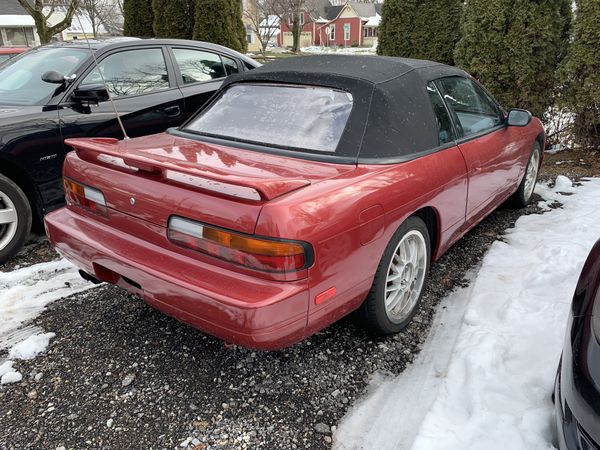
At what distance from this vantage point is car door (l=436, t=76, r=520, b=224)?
3.40m

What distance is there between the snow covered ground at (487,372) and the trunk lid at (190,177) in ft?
3.69

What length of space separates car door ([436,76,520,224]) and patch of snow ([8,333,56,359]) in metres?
2.85

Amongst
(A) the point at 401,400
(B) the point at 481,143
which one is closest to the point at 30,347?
(A) the point at 401,400

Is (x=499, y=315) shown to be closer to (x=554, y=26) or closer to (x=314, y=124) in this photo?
(x=314, y=124)

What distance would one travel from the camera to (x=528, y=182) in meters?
5.01

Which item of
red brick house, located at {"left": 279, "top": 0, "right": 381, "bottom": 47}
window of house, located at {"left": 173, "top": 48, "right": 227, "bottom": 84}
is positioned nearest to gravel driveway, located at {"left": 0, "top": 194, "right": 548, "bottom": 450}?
window of house, located at {"left": 173, "top": 48, "right": 227, "bottom": 84}

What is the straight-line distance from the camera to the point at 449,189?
10.1ft

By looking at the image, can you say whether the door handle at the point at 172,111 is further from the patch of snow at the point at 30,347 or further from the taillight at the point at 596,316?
the taillight at the point at 596,316

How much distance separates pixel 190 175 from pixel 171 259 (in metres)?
0.41

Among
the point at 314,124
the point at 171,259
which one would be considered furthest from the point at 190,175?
the point at 314,124

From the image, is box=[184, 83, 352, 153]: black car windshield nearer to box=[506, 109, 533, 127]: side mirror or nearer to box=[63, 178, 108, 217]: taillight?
box=[63, 178, 108, 217]: taillight

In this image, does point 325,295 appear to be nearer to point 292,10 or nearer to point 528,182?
point 528,182

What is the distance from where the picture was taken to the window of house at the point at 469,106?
3.44 metres

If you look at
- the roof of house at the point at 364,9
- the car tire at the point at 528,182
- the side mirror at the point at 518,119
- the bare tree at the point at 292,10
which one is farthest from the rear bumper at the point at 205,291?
the roof of house at the point at 364,9
